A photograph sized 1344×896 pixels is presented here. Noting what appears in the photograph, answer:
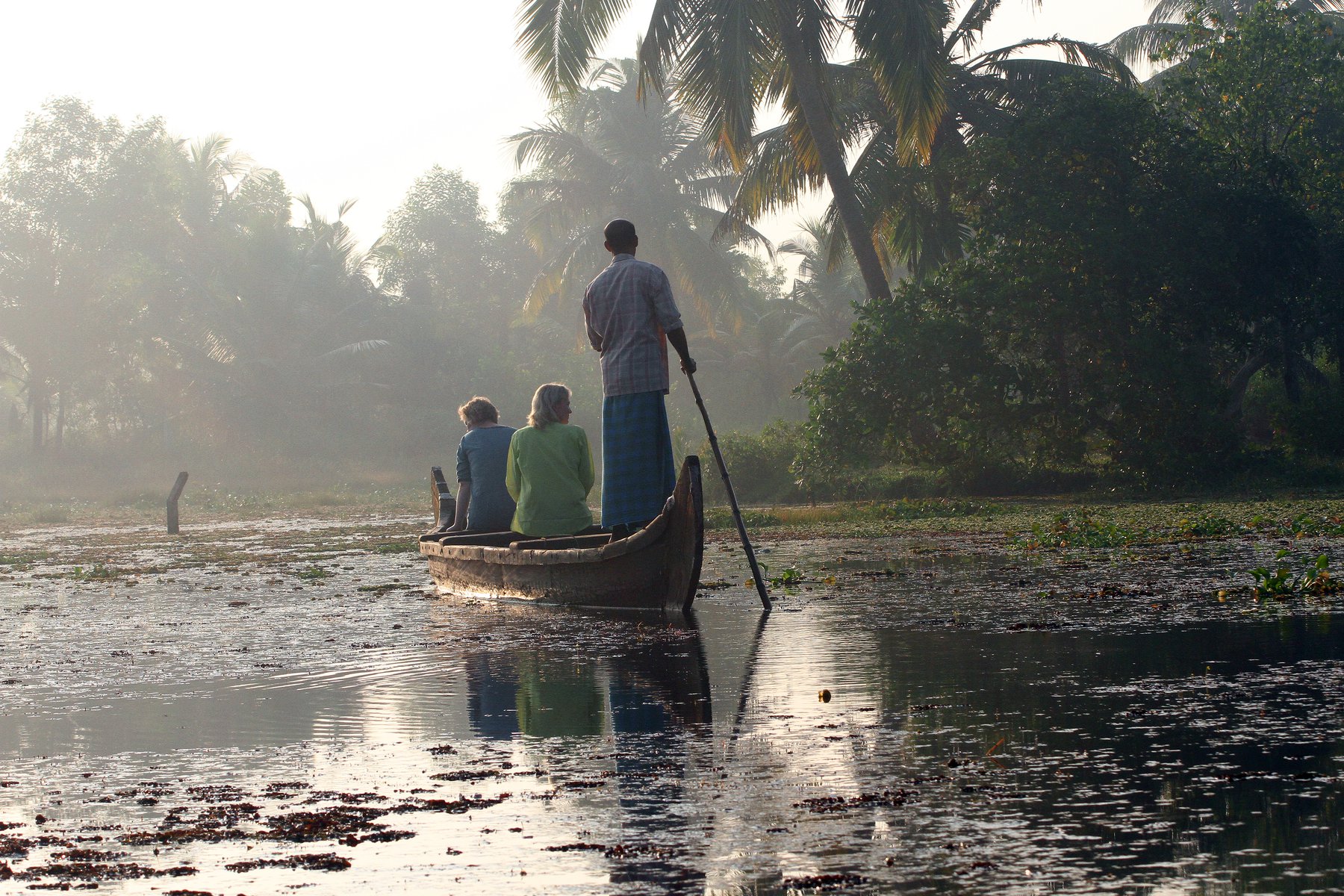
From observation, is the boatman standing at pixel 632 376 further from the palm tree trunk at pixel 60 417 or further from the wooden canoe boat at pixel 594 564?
the palm tree trunk at pixel 60 417

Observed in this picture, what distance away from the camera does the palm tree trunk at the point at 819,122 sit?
2170cm

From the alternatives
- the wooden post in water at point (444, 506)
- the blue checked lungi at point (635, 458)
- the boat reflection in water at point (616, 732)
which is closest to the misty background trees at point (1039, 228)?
the wooden post in water at point (444, 506)

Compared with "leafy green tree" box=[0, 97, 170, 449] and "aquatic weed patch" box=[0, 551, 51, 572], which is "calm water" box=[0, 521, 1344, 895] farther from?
"leafy green tree" box=[0, 97, 170, 449]

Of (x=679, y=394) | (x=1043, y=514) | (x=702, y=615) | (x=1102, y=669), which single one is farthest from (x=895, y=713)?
(x=679, y=394)

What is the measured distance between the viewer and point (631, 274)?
9469 mm

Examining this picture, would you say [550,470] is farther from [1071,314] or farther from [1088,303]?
[1088,303]

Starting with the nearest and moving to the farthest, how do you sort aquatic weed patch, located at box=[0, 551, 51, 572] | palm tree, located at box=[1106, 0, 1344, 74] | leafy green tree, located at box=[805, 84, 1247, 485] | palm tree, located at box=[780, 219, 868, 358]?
aquatic weed patch, located at box=[0, 551, 51, 572]
leafy green tree, located at box=[805, 84, 1247, 485]
palm tree, located at box=[1106, 0, 1344, 74]
palm tree, located at box=[780, 219, 868, 358]

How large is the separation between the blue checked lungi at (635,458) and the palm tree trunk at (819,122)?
13169mm

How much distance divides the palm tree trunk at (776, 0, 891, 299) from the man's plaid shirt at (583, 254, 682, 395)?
42.6ft

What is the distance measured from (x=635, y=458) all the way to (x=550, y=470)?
40.7 inches

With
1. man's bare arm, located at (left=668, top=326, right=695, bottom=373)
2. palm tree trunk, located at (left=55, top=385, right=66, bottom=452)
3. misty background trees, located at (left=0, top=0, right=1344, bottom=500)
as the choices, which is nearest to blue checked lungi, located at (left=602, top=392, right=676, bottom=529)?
man's bare arm, located at (left=668, top=326, right=695, bottom=373)

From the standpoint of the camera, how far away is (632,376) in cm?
948

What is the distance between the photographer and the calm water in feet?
10.9

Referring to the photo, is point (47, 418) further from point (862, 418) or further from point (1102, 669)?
point (1102, 669)
